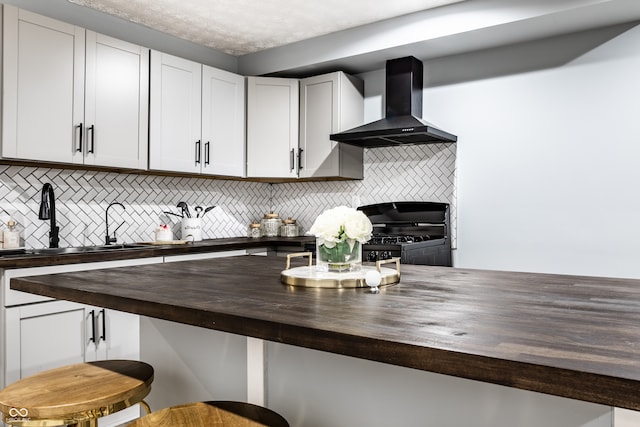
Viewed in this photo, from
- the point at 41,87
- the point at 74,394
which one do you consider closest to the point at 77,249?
the point at 41,87

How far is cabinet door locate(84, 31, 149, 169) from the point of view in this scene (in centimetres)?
322

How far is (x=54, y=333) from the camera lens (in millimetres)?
2701

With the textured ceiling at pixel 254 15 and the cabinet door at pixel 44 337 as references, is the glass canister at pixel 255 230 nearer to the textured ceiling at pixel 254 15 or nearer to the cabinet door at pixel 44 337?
the textured ceiling at pixel 254 15

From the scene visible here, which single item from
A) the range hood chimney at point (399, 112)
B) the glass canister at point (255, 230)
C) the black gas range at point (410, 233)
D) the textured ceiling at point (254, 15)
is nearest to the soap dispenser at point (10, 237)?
the textured ceiling at point (254, 15)

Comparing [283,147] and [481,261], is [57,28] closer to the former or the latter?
[283,147]

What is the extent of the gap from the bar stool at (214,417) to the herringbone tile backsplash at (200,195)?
2348 millimetres

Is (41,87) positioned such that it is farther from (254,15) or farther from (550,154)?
(550,154)

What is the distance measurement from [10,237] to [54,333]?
2.29 feet

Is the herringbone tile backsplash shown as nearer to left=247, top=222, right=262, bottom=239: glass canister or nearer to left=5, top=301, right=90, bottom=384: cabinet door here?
left=247, top=222, right=262, bottom=239: glass canister

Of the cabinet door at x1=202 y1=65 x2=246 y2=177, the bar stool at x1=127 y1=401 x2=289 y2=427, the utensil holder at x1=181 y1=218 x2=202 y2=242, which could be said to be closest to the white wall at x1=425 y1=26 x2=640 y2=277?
the cabinet door at x1=202 y1=65 x2=246 y2=177

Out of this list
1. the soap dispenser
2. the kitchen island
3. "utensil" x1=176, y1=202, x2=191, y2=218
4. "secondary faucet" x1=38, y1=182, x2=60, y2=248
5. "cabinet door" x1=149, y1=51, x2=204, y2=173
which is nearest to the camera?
the kitchen island

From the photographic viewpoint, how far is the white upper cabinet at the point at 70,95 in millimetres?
2859

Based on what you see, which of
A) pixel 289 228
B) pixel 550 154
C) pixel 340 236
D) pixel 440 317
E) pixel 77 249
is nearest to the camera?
pixel 440 317

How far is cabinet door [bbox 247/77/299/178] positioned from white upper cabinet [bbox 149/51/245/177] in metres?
0.09
